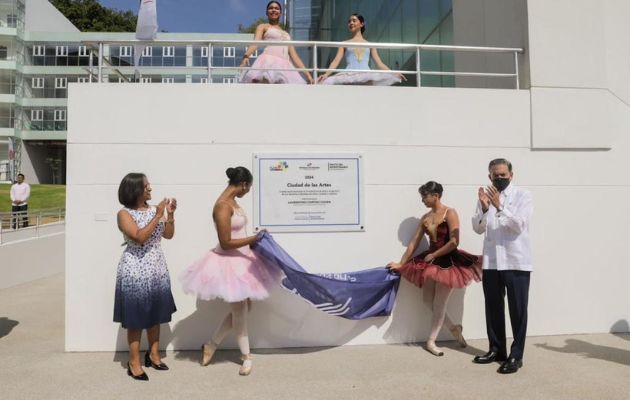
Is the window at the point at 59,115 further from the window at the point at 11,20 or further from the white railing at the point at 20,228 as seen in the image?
the white railing at the point at 20,228

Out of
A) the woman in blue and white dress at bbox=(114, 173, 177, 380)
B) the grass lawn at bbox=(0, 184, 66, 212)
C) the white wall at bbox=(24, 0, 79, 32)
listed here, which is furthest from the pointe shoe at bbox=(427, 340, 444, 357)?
the white wall at bbox=(24, 0, 79, 32)

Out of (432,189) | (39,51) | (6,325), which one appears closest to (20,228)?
(6,325)

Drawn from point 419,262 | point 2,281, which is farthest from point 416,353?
point 2,281

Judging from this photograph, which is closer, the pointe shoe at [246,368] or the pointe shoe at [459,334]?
the pointe shoe at [246,368]

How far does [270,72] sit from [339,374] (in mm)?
3831

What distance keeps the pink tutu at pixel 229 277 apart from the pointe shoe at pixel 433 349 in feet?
6.40

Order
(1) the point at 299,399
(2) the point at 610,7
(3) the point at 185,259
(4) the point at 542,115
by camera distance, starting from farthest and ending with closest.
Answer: (2) the point at 610,7 → (4) the point at 542,115 → (3) the point at 185,259 → (1) the point at 299,399

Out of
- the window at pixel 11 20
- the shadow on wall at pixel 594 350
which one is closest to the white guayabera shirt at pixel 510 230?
the shadow on wall at pixel 594 350

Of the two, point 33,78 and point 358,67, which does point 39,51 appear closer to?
point 33,78

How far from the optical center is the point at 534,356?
5.07m

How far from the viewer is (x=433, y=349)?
5172mm

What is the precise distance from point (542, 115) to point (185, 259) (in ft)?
15.8

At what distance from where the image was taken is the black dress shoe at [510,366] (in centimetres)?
454

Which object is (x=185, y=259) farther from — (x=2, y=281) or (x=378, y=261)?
(x=2, y=281)
